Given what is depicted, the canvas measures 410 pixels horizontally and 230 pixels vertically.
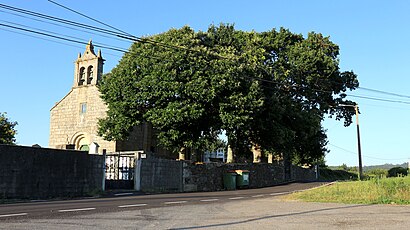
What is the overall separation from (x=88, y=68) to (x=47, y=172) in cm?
2733

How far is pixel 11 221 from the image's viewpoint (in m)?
9.23

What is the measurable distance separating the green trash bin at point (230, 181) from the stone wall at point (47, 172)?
Result: 35.8 ft

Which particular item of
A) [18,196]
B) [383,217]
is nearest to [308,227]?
[383,217]

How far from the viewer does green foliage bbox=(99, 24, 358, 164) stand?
93.0 ft

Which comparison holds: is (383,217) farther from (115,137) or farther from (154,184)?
(115,137)

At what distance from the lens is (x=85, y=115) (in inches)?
1718

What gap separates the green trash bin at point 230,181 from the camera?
29.3 metres

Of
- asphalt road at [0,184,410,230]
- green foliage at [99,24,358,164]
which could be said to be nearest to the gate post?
green foliage at [99,24,358,164]

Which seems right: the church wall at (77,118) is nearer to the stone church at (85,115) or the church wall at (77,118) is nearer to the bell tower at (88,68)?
the stone church at (85,115)

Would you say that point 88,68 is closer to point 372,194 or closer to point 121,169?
point 121,169

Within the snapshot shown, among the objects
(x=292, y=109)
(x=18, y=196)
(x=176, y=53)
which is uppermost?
(x=176, y=53)

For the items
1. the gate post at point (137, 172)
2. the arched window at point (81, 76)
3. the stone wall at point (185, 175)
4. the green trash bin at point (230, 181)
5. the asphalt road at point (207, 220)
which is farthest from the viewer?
the arched window at point (81, 76)

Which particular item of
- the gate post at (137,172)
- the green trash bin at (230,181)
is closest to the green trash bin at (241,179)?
the green trash bin at (230,181)

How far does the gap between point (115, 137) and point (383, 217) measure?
78.4ft
